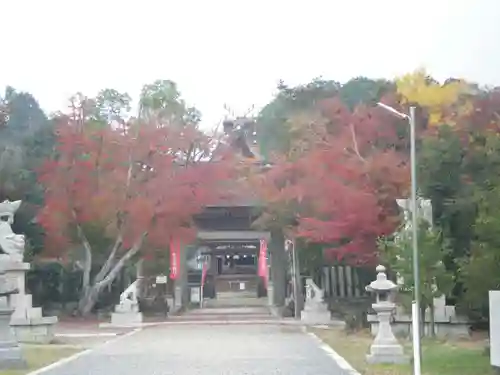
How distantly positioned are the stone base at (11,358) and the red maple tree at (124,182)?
64.7ft

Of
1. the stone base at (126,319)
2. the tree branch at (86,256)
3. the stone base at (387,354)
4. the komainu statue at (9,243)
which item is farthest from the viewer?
the tree branch at (86,256)

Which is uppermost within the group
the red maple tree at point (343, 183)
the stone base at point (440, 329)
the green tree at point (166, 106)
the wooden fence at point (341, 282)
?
the green tree at point (166, 106)

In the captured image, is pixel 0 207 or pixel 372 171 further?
pixel 372 171

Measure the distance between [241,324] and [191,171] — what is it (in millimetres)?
7121

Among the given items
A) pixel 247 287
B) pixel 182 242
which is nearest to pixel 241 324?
pixel 182 242

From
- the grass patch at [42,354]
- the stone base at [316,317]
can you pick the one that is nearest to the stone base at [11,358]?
the grass patch at [42,354]

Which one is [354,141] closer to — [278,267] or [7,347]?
[278,267]

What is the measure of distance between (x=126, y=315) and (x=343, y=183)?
12.6 meters

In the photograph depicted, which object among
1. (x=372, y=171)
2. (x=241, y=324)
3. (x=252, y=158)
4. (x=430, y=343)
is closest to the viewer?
(x=430, y=343)

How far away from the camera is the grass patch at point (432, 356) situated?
1675 centimetres

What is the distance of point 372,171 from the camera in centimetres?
2958

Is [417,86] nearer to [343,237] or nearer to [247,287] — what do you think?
[343,237]

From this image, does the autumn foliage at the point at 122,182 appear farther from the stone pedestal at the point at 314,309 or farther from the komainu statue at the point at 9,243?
the komainu statue at the point at 9,243

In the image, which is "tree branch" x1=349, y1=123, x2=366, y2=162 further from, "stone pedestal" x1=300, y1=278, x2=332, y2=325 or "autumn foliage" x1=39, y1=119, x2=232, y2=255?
"autumn foliage" x1=39, y1=119, x2=232, y2=255
